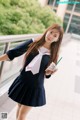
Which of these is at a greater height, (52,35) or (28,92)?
(52,35)

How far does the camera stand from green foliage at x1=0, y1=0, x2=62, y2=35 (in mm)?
13500

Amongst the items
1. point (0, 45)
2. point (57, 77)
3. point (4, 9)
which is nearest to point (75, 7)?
point (4, 9)

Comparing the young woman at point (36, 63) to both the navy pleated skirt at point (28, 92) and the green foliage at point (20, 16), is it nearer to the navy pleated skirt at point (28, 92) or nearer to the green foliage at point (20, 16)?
the navy pleated skirt at point (28, 92)

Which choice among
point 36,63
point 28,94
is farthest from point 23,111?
point 36,63

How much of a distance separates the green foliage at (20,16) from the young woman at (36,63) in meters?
10.3

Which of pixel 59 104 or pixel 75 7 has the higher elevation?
pixel 59 104

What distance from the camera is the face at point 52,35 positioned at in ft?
8.03

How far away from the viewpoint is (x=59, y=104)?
473 centimetres

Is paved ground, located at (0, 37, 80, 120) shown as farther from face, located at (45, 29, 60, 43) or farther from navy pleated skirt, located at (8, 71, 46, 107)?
face, located at (45, 29, 60, 43)

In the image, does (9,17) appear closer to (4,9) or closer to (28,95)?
(4,9)

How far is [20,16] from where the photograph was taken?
1462 centimetres

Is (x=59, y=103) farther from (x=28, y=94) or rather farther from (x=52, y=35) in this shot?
(x=52, y=35)

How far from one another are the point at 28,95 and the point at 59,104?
232 cm

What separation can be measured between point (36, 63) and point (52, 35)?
29 centimetres
